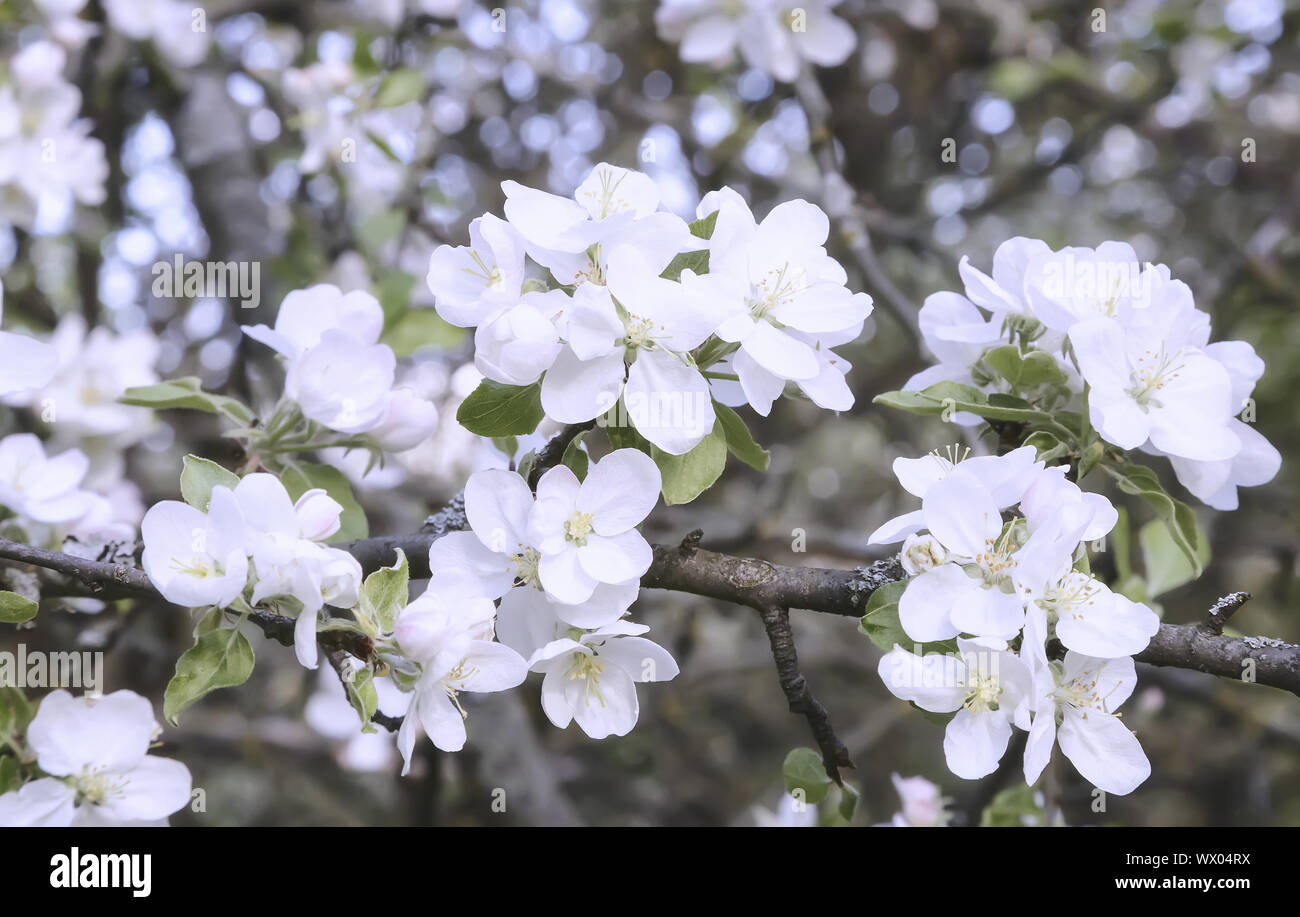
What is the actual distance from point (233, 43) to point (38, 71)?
0.76 metres

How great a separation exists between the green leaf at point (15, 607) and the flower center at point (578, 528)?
44 cm

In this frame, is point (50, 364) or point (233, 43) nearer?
point (50, 364)

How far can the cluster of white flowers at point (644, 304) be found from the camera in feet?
2.59

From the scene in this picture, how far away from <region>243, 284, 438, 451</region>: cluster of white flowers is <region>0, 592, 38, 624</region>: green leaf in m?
0.28

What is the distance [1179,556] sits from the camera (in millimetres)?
1273

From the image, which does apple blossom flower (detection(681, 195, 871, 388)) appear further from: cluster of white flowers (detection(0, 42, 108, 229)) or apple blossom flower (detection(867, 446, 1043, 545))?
cluster of white flowers (detection(0, 42, 108, 229))

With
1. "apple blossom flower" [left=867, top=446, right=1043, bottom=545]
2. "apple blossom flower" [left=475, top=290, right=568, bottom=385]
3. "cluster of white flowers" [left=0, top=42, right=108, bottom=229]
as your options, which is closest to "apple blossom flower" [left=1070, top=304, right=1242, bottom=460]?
"apple blossom flower" [left=867, top=446, right=1043, bottom=545]

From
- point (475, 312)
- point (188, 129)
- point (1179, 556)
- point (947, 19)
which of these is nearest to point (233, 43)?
point (188, 129)

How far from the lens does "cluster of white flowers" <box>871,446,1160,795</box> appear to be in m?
0.79

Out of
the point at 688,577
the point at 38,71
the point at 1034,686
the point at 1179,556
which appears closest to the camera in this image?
the point at 1034,686

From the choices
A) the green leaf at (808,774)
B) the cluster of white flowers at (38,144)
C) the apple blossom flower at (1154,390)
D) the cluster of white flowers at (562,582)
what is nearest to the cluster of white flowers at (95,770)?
the cluster of white flowers at (562,582)

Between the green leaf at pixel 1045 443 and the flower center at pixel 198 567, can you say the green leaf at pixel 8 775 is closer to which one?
the flower center at pixel 198 567
